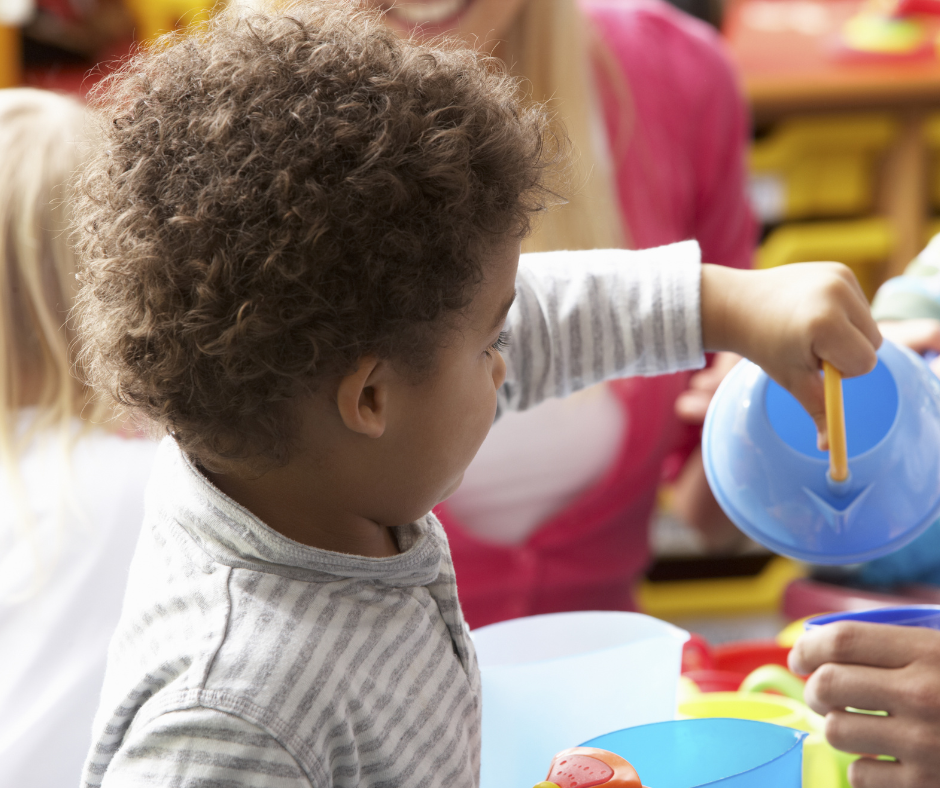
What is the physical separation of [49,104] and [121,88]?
0.43m

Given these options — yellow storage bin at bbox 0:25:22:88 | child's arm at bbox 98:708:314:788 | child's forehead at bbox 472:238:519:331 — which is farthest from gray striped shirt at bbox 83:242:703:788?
yellow storage bin at bbox 0:25:22:88

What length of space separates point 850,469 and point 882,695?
106 mm

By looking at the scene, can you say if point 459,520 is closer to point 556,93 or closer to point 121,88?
point 556,93

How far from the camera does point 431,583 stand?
1.51 feet

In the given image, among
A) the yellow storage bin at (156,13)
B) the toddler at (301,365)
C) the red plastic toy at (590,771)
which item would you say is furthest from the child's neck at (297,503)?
the yellow storage bin at (156,13)

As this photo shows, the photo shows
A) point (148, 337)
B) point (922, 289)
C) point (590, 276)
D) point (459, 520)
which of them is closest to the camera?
point (148, 337)

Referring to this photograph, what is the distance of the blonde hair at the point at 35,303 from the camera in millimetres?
731

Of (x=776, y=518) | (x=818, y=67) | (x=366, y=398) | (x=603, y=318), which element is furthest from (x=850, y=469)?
(x=818, y=67)

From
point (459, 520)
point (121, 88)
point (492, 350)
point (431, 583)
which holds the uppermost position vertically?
point (121, 88)

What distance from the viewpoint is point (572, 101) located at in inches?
38.1

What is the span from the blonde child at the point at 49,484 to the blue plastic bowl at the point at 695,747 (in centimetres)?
43

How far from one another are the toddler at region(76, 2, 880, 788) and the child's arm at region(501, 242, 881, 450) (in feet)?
0.08

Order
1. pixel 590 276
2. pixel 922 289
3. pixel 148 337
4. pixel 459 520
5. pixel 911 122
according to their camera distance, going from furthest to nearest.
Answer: pixel 911 122 < pixel 459 520 < pixel 922 289 < pixel 590 276 < pixel 148 337

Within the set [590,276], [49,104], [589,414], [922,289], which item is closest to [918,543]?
[922,289]
